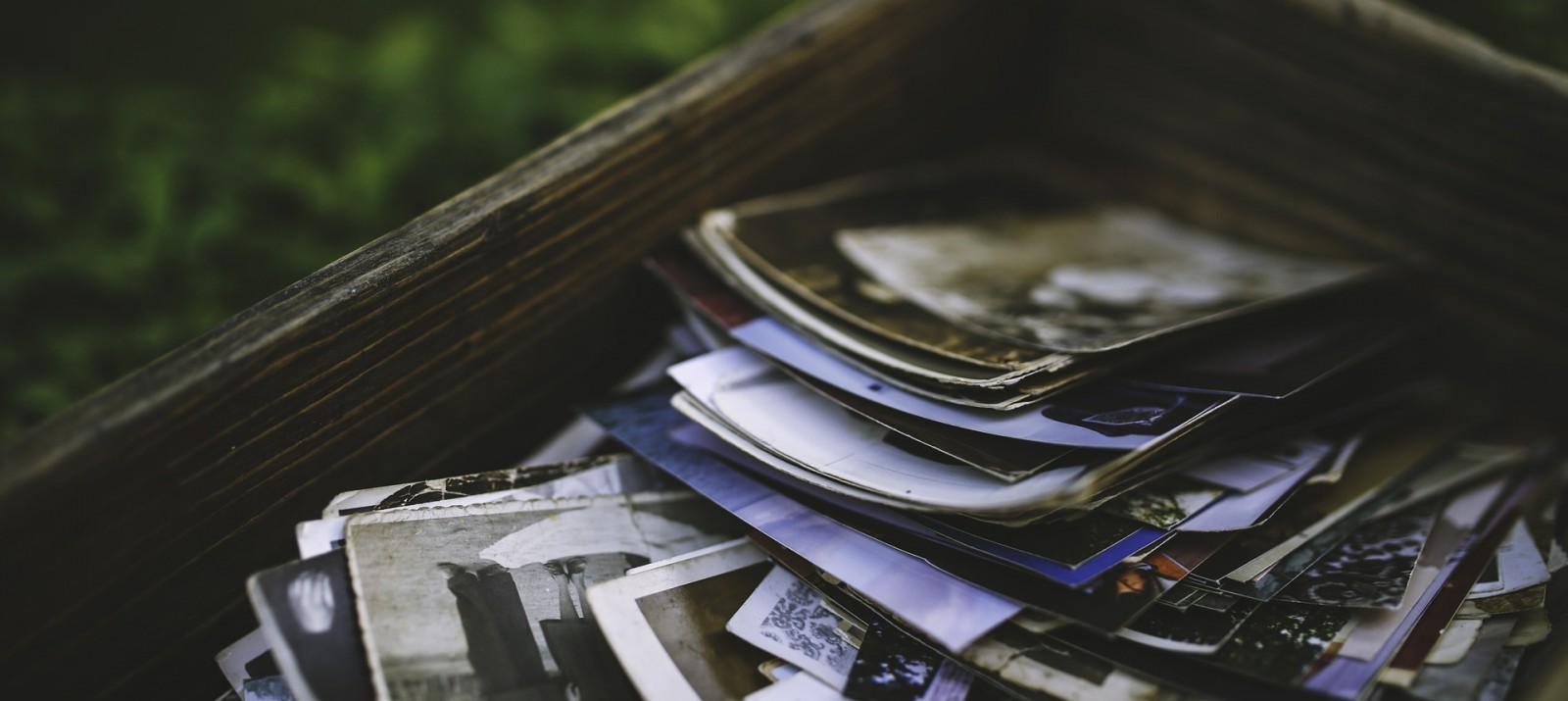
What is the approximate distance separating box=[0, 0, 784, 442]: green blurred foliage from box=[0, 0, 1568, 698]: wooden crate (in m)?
0.43

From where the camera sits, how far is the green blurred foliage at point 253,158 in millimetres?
1323

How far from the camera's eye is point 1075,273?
1312 mm

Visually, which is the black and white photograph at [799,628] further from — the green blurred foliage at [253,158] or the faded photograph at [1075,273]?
the green blurred foliage at [253,158]

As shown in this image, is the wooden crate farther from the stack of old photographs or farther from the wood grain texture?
the stack of old photographs

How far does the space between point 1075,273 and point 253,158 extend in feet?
4.63

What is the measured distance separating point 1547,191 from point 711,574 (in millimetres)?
1158

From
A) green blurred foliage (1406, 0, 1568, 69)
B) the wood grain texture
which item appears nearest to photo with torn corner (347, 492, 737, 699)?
the wood grain texture

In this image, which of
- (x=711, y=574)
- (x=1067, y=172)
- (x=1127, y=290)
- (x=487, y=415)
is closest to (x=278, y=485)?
(x=487, y=415)

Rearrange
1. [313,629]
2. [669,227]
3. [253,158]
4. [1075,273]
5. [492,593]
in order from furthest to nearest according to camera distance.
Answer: [253,158] < [1075,273] < [669,227] < [492,593] < [313,629]

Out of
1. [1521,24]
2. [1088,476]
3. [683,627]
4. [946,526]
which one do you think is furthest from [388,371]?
[1521,24]

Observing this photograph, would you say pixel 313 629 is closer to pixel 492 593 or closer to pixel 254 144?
pixel 492 593

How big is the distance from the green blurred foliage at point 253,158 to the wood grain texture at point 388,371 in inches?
16.5

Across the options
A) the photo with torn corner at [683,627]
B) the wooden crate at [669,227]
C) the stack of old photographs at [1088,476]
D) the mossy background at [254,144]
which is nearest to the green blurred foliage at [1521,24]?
the mossy background at [254,144]

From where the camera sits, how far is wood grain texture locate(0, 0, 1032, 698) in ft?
2.28
